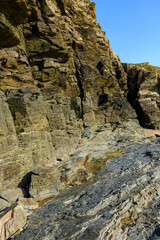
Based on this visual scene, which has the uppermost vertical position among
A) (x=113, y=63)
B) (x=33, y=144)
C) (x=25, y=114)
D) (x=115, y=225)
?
(x=113, y=63)

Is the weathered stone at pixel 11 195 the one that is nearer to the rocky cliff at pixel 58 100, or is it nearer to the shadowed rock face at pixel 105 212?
the rocky cliff at pixel 58 100

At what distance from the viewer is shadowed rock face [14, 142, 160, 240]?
5.18m

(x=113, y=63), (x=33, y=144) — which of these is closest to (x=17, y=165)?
(x=33, y=144)

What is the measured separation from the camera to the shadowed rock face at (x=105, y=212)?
17.0ft

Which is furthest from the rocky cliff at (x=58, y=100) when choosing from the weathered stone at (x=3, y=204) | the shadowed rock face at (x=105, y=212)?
the shadowed rock face at (x=105, y=212)

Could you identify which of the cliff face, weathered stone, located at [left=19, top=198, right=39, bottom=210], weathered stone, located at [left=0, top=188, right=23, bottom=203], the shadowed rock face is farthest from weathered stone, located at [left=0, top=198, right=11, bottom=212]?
the cliff face

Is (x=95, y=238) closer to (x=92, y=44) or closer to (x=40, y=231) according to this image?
(x=40, y=231)

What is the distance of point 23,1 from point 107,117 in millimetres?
21662

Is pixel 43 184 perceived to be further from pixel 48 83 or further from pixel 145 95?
pixel 145 95

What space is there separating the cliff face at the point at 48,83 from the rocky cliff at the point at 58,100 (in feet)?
0.26

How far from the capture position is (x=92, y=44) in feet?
103

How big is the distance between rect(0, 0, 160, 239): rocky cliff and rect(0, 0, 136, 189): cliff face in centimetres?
8

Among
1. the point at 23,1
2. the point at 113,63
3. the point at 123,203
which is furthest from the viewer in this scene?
the point at 113,63

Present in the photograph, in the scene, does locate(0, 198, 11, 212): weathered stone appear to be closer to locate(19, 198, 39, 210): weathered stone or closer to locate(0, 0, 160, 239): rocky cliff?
locate(19, 198, 39, 210): weathered stone
